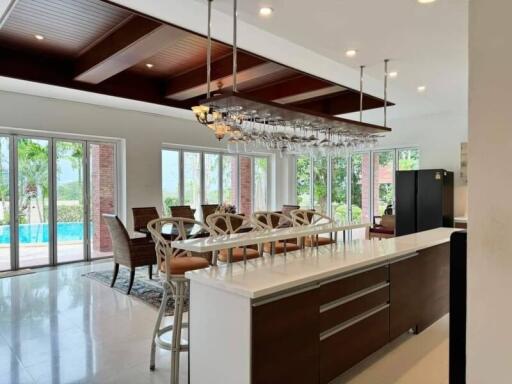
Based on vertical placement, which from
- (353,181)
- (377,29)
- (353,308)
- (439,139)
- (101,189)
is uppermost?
(377,29)

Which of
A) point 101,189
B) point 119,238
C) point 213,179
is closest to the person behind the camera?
point 119,238

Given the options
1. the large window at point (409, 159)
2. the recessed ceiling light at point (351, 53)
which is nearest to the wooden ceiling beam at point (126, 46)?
the recessed ceiling light at point (351, 53)

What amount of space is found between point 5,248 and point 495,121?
727 centimetres

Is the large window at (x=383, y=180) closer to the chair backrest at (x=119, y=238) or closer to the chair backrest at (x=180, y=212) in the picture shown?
the chair backrest at (x=180, y=212)

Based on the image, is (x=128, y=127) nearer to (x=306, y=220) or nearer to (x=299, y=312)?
(x=306, y=220)

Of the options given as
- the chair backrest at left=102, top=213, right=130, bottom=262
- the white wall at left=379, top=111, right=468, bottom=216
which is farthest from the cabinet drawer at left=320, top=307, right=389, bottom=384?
the white wall at left=379, top=111, right=468, bottom=216

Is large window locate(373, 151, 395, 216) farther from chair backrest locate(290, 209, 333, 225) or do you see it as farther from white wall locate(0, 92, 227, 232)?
chair backrest locate(290, 209, 333, 225)

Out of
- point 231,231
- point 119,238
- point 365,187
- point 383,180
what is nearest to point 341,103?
point 383,180

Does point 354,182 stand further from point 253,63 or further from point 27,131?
point 27,131

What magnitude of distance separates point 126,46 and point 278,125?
191 cm

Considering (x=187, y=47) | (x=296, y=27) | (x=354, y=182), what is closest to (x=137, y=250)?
(x=187, y=47)

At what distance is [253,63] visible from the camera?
15.5 feet

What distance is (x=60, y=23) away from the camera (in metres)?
3.85

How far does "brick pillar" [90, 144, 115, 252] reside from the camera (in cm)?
710
